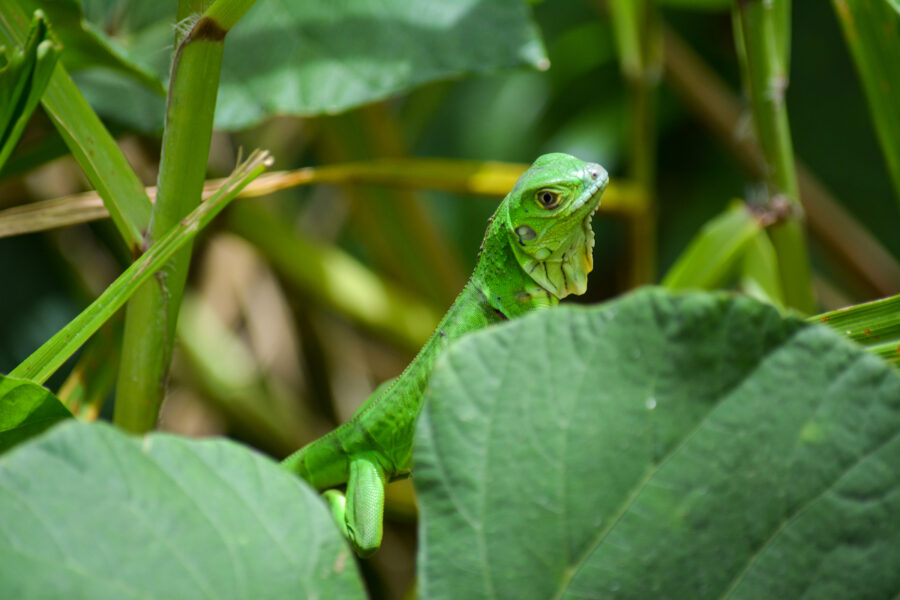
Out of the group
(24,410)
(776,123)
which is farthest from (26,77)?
(776,123)

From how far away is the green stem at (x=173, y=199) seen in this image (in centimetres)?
68

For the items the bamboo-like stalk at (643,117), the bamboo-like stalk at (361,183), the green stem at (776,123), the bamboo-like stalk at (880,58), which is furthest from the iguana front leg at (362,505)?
the bamboo-like stalk at (643,117)

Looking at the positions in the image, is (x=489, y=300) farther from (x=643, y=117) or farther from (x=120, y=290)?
(x=643, y=117)

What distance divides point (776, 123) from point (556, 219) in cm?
32

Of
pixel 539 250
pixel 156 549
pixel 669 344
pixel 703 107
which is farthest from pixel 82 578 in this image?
pixel 703 107

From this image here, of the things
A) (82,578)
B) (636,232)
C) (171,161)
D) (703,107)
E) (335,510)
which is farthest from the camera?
(703,107)

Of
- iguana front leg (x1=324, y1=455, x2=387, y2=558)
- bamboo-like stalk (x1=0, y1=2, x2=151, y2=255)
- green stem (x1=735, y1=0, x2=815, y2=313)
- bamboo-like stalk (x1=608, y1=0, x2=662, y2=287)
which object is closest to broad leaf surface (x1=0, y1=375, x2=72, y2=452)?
bamboo-like stalk (x1=0, y1=2, x2=151, y2=255)

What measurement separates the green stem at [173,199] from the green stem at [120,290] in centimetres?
5

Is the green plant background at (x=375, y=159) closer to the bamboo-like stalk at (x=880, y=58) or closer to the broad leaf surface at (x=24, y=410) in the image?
the bamboo-like stalk at (x=880, y=58)

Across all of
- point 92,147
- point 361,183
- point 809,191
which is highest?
point 92,147

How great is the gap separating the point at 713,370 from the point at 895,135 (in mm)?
632

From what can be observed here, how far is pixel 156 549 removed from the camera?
0.47 meters

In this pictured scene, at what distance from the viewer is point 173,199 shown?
2.33 ft

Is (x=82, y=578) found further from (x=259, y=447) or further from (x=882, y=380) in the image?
(x=259, y=447)
